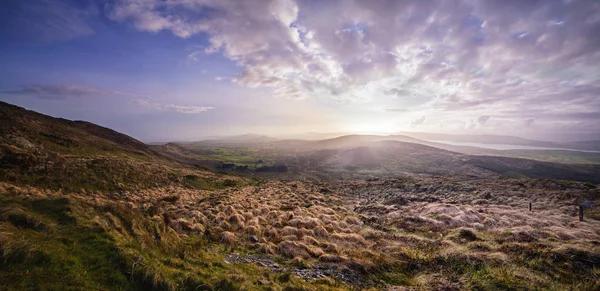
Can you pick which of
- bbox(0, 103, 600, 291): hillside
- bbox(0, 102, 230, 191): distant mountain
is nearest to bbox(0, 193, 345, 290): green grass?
bbox(0, 103, 600, 291): hillside

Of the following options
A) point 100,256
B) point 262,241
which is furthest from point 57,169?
point 100,256

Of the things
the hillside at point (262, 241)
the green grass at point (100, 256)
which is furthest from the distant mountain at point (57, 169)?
the green grass at point (100, 256)

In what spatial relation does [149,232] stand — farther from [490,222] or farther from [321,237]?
[490,222]

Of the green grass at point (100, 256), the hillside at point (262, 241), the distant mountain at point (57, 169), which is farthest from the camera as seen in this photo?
the distant mountain at point (57, 169)

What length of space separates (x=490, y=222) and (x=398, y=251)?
1383 cm

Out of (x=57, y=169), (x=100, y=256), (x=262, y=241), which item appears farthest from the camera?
(x=57, y=169)

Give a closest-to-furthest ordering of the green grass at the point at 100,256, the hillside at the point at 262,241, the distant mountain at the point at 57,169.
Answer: the green grass at the point at 100,256, the hillside at the point at 262,241, the distant mountain at the point at 57,169

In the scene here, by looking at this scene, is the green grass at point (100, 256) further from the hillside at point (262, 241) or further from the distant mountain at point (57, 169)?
the distant mountain at point (57, 169)

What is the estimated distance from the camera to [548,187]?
39219 millimetres

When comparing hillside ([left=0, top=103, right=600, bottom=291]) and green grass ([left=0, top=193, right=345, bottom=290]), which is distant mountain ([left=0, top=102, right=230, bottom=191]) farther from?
green grass ([left=0, top=193, right=345, bottom=290])

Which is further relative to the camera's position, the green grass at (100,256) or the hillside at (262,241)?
the hillside at (262,241)

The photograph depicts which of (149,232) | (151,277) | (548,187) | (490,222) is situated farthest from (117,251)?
(548,187)

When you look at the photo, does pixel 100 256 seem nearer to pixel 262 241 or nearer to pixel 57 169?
pixel 262 241

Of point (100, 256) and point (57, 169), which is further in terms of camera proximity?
point (57, 169)
